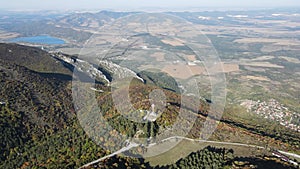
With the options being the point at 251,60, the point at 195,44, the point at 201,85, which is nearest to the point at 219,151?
the point at 201,85

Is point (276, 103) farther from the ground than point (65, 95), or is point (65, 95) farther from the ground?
point (65, 95)

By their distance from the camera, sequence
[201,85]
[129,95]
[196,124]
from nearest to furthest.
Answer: [196,124] < [129,95] < [201,85]

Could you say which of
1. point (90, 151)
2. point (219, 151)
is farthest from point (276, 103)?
point (90, 151)

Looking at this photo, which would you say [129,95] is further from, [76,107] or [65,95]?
[65,95]

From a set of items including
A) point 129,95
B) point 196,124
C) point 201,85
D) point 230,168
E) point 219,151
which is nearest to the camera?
point 230,168

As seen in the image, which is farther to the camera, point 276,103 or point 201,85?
point 201,85

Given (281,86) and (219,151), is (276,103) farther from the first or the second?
(219,151)
